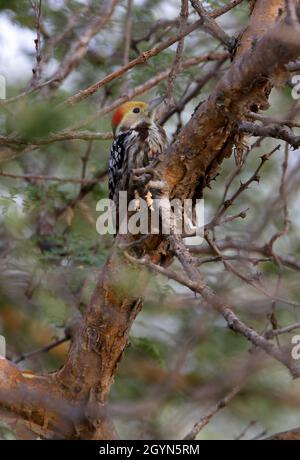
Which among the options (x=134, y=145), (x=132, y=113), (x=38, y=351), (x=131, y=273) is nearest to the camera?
(x=131, y=273)

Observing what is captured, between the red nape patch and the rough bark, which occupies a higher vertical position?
the red nape patch

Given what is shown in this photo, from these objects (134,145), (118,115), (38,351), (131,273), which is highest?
(118,115)

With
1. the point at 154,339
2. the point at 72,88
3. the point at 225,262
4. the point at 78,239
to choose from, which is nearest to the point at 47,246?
the point at 78,239

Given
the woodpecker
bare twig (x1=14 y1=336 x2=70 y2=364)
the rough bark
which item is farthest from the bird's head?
the rough bark

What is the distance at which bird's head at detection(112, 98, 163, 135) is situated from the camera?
4863 millimetres

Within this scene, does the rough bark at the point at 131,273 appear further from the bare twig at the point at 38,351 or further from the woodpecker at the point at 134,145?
the woodpecker at the point at 134,145

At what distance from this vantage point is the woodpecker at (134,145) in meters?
4.54

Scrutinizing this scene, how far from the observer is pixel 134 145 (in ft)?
15.1

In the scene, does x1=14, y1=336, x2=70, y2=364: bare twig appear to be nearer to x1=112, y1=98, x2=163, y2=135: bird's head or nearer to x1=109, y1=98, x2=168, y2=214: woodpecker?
x1=109, y1=98, x2=168, y2=214: woodpecker

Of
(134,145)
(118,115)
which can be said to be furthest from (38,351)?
(118,115)

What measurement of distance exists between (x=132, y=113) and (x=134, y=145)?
39 centimetres

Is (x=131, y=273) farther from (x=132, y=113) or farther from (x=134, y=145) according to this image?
(x=132, y=113)

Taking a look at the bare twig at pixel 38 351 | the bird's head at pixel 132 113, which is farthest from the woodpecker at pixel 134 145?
the bare twig at pixel 38 351

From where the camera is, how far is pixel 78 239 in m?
4.77
